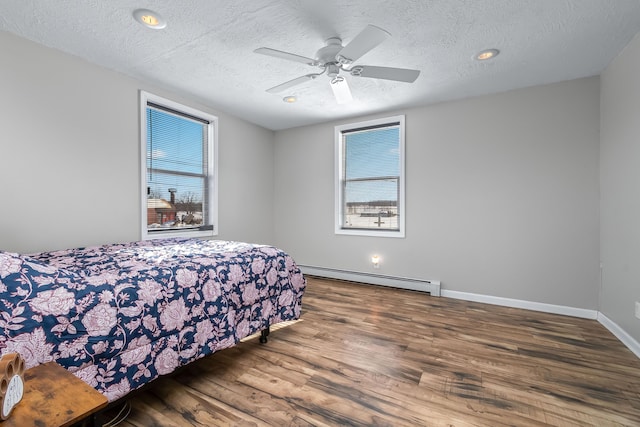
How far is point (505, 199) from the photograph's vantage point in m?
3.33

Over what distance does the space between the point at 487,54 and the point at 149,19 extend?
2791 mm

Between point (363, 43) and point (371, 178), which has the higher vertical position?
point (363, 43)

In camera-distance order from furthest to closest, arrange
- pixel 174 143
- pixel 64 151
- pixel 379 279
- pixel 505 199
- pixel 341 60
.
→ 1. pixel 379 279
2. pixel 174 143
3. pixel 505 199
4. pixel 64 151
5. pixel 341 60

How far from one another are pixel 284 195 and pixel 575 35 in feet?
12.9

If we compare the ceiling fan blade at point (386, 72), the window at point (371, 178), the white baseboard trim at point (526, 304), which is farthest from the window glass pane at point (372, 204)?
the ceiling fan blade at point (386, 72)

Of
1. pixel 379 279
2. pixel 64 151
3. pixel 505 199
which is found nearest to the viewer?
pixel 64 151

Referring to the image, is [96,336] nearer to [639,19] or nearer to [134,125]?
[134,125]

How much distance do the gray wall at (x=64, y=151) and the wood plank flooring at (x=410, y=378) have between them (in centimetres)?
174

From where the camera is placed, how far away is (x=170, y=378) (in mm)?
1884

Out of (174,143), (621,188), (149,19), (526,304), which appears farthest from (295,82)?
(526,304)

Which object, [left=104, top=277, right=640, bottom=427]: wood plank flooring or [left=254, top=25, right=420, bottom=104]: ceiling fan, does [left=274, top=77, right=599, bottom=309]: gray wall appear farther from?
[left=254, top=25, right=420, bottom=104]: ceiling fan

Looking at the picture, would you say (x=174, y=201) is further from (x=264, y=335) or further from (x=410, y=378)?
(x=410, y=378)

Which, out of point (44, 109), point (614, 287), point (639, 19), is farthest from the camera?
point (614, 287)

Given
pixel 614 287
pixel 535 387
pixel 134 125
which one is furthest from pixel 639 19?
pixel 134 125
